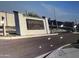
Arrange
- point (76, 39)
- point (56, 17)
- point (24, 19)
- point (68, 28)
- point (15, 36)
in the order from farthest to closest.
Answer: point (24, 19), point (15, 36), point (76, 39), point (68, 28), point (56, 17)

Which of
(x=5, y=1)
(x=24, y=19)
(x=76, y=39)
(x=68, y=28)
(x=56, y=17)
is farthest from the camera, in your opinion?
(x=24, y=19)

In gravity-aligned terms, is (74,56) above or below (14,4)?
below

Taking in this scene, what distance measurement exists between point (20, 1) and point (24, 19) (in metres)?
7.11

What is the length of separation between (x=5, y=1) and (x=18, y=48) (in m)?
2.15

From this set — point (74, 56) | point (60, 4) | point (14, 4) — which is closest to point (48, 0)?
point (60, 4)

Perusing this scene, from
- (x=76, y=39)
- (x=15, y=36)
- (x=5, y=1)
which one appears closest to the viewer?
(x=5, y=1)

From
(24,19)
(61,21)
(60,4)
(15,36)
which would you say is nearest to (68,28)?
(61,21)

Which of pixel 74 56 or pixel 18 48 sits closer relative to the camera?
pixel 74 56

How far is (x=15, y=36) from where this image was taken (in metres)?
10.8

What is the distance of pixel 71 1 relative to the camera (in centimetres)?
529

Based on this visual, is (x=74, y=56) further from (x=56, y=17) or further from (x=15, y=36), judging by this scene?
(x=15, y=36)

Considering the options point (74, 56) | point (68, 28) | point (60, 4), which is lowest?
point (74, 56)

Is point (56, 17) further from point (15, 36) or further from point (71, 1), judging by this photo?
point (15, 36)

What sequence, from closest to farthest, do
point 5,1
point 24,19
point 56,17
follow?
point 5,1, point 56,17, point 24,19
